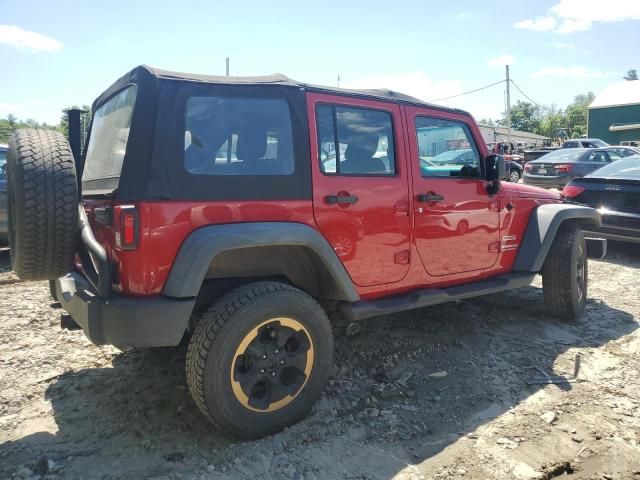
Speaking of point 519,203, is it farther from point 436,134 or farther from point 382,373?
point 382,373

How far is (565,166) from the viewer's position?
13.6 meters

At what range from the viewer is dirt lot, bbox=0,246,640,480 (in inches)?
95.7

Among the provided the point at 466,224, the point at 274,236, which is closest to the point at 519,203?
the point at 466,224

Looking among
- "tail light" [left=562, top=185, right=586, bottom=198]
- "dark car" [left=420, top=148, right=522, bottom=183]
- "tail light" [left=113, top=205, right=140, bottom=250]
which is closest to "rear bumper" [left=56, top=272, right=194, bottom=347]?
"tail light" [left=113, top=205, right=140, bottom=250]

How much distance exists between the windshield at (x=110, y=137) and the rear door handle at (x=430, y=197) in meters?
1.90

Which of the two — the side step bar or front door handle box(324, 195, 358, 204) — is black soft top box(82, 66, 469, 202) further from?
the side step bar

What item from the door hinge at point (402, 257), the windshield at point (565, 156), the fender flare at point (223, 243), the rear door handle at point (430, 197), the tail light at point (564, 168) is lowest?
the door hinge at point (402, 257)

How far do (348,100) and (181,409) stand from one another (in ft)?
7.10

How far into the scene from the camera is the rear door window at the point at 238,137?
100.0 inches

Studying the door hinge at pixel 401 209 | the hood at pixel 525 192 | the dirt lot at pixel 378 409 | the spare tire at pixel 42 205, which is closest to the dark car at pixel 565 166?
the hood at pixel 525 192

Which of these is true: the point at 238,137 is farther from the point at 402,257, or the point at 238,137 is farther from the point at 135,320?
the point at 402,257

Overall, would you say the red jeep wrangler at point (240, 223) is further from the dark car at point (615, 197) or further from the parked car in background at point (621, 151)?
the parked car in background at point (621, 151)

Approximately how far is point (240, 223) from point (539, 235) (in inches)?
110

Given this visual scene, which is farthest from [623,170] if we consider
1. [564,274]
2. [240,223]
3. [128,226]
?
[128,226]
